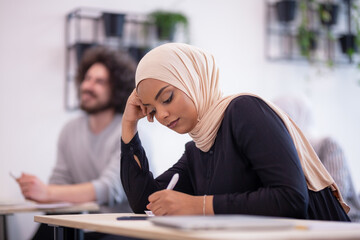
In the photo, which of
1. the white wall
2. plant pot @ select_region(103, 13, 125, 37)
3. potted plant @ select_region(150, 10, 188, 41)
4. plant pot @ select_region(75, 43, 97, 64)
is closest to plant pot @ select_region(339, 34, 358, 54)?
the white wall

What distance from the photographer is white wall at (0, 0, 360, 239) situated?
3611 millimetres

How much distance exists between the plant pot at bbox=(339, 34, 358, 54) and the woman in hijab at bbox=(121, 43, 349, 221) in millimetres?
3023

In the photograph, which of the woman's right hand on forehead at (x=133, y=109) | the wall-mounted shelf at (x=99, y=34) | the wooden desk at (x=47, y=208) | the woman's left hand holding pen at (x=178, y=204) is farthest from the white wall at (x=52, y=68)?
the woman's left hand holding pen at (x=178, y=204)

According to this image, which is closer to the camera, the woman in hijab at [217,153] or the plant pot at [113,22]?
the woman in hijab at [217,153]

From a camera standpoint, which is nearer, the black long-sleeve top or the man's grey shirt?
the black long-sleeve top

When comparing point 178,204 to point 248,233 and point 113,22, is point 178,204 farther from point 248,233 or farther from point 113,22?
point 113,22

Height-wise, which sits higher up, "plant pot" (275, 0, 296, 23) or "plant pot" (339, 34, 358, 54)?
"plant pot" (275, 0, 296, 23)

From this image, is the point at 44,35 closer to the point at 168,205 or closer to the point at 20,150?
the point at 20,150

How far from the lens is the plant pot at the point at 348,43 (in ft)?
14.6

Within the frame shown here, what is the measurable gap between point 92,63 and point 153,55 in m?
1.78

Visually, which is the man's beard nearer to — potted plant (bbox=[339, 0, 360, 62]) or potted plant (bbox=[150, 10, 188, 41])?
potted plant (bbox=[150, 10, 188, 41])

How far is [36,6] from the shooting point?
12.2 feet

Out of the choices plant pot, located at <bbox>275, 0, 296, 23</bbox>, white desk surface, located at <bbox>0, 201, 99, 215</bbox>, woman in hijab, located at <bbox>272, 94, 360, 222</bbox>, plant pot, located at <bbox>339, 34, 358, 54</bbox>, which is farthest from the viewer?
plant pot, located at <bbox>339, 34, 358, 54</bbox>

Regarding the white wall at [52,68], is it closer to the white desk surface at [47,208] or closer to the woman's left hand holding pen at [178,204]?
the white desk surface at [47,208]
